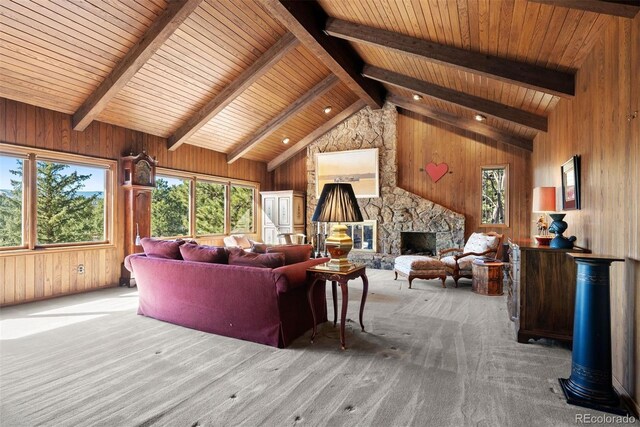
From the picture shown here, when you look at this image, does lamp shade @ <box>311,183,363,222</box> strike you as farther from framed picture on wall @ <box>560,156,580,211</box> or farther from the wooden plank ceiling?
framed picture on wall @ <box>560,156,580,211</box>

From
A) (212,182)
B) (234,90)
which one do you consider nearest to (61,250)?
(212,182)

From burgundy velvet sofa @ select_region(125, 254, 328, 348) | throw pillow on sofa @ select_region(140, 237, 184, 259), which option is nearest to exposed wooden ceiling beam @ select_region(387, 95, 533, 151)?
burgundy velvet sofa @ select_region(125, 254, 328, 348)

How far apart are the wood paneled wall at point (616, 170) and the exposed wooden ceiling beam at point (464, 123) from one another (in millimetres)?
3482

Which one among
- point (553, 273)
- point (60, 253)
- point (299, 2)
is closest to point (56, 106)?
point (60, 253)

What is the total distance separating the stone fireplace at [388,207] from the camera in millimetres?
7355

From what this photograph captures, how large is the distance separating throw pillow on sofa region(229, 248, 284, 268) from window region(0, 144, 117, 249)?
352 centimetres

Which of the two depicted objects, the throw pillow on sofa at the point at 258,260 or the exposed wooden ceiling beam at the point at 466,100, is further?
the exposed wooden ceiling beam at the point at 466,100

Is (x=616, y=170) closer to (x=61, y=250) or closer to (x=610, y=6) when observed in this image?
(x=610, y=6)

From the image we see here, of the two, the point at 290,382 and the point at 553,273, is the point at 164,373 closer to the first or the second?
the point at 290,382

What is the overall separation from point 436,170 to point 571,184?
14.1 ft

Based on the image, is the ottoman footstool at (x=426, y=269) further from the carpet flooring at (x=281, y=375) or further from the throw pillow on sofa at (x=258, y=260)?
the throw pillow on sofa at (x=258, y=260)

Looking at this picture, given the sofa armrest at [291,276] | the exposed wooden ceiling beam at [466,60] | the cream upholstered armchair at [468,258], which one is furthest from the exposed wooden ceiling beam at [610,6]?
the cream upholstered armchair at [468,258]

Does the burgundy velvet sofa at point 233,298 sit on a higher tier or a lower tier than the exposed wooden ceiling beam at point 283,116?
lower

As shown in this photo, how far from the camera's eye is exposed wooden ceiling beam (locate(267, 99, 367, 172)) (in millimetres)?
8133
